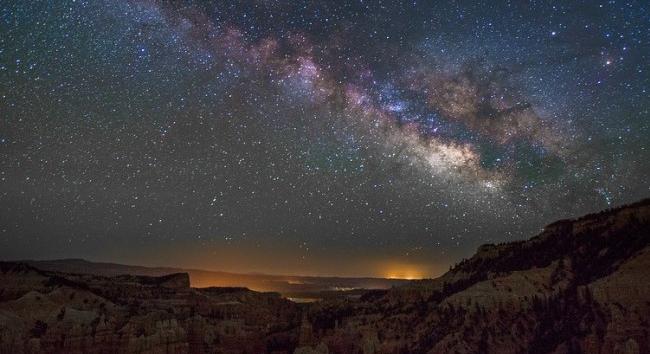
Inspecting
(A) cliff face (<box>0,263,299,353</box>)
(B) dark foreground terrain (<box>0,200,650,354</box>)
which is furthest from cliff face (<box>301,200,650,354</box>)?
(A) cliff face (<box>0,263,299,353</box>)

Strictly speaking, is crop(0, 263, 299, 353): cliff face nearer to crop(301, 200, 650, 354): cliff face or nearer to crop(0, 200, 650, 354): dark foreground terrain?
crop(0, 200, 650, 354): dark foreground terrain

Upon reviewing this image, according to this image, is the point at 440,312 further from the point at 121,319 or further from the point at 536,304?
the point at 121,319

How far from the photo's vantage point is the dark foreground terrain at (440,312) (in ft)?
177

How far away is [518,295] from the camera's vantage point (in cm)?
6350

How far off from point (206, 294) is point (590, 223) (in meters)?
67.8

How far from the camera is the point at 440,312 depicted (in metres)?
68.7

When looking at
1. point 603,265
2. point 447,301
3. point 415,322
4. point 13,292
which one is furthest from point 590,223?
point 13,292

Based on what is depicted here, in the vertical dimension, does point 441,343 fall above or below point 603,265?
below

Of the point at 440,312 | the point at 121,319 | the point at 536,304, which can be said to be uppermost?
the point at 536,304

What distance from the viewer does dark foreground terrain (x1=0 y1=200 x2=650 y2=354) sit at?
177 ft

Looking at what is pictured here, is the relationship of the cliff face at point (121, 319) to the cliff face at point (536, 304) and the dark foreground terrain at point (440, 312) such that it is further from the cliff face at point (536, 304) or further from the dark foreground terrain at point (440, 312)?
the cliff face at point (536, 304)

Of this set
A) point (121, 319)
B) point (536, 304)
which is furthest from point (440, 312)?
point (121, 319)

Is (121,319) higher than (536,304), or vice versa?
(536,304)

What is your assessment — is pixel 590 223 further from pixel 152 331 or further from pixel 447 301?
pixel 152 331
